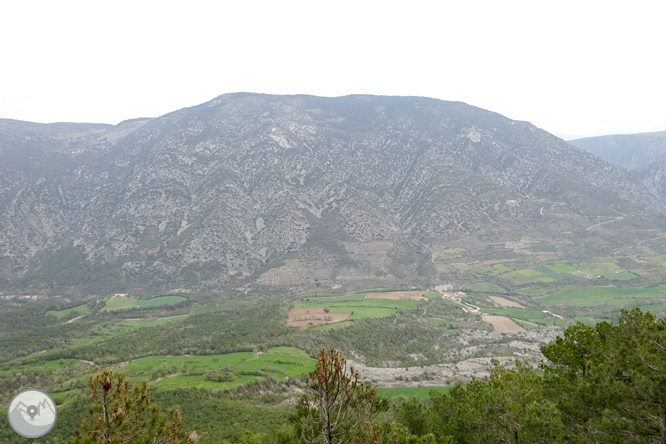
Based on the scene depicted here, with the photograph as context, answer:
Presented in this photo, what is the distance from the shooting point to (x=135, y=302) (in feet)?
406

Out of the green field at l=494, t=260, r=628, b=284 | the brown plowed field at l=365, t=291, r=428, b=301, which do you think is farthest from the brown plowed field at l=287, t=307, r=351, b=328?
the green field at l=494, t=260, r=628, b=284

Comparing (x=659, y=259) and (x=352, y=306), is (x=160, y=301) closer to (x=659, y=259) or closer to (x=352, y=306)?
(x=352, y=306)

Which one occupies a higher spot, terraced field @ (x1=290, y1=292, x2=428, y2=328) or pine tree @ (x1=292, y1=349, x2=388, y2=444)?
pine tree @ (x1=292, y1=349, x2=388, y2=444)

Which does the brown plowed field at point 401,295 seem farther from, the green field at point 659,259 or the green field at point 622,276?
the green field at point 659,259

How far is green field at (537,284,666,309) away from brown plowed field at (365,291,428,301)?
117ft

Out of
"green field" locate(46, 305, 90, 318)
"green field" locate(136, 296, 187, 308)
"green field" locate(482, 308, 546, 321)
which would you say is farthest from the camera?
"green field" locate(136, 296, 187, 308)

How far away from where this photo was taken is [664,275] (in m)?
110

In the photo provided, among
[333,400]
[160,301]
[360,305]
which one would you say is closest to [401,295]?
[360,305]

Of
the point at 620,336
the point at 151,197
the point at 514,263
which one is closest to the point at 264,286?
the point at 151,197

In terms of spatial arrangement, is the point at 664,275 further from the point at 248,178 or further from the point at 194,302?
the point at 248,178

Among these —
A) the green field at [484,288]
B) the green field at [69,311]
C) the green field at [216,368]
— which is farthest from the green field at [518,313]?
the green field at [69,311]

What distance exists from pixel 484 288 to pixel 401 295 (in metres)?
29.5

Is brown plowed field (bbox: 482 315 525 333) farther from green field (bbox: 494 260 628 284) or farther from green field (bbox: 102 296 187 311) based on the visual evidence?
green field (bbox: 102 296 187 311)

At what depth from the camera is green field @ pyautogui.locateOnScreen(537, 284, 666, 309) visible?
3784 inches
